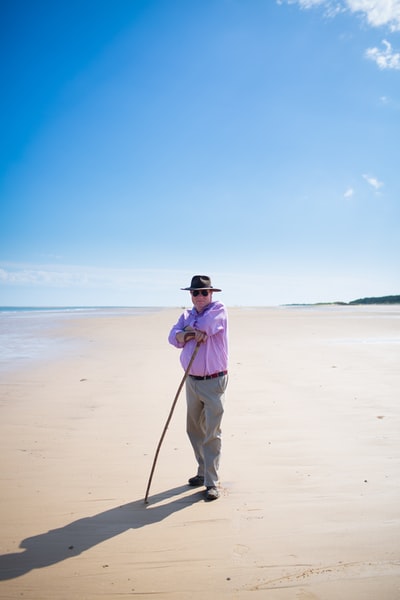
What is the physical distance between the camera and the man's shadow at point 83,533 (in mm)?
2879

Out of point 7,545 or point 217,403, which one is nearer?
point 7,545

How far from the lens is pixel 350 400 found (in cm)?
682

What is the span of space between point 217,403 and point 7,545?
2231 millimetres

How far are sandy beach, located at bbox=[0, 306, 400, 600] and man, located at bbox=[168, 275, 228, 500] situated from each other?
492 millimetres

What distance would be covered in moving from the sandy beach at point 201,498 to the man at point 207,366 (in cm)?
49

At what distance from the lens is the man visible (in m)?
3.78

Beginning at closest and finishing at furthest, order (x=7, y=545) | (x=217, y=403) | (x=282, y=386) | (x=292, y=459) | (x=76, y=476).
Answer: (x=7, y=545) < (x=217, y=403) < (x=76, y=476) < (x=292, y=459) < (x=282, y=386)

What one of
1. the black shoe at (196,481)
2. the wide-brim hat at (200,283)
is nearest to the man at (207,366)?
the wide-brim hat at (200,283)

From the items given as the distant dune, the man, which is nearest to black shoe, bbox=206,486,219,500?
the man

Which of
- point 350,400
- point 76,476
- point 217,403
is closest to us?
point 217,403

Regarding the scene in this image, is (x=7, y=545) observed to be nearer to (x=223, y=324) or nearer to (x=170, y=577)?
(x=170, y=577)

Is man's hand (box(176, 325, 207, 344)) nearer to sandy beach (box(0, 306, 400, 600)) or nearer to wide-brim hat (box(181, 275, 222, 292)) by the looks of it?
wide-brim hat (box(181, 275, 222, 292))

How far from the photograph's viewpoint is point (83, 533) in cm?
324

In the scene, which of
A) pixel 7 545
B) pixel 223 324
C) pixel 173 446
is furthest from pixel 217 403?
pixel 7 545
